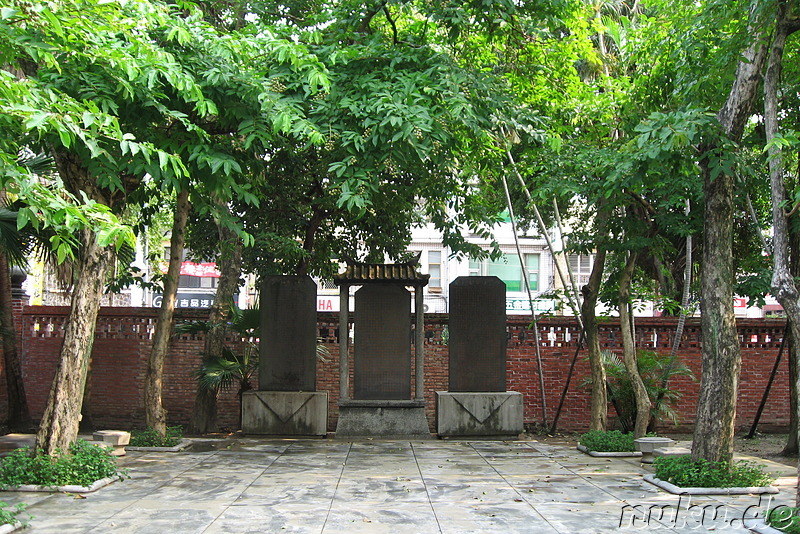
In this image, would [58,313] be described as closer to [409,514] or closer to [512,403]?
[512,403]

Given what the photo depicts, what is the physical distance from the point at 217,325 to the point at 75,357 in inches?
189

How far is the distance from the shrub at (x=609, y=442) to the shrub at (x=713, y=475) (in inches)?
110

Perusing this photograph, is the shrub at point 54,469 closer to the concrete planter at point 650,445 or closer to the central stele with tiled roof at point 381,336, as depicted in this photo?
the central stele with tiled roof at point 381,336

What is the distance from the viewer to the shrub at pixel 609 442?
12.2m

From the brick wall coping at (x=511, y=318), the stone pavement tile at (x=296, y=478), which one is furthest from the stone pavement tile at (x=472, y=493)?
the brick wall coping at (x=511, y=318)

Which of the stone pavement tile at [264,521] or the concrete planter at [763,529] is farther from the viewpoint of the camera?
the stone pavement tile at [264,521]

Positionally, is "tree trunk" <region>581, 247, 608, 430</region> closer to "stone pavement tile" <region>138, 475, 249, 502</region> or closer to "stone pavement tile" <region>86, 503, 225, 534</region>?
"stone pavement tile" <region>138, 475, 249, 502</region>

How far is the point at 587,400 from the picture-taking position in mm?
15930

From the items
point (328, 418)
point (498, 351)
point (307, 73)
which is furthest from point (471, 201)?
point (307, 73)

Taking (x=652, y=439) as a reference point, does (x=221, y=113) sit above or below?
above

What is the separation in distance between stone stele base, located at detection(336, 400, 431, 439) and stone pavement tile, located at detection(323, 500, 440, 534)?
585cm

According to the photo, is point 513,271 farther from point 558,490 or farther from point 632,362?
point 558,490

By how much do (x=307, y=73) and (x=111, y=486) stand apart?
5681 mm

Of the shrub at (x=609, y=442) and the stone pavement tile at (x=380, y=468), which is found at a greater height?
the shrub at (x=609, y=442)
